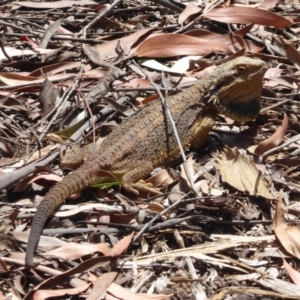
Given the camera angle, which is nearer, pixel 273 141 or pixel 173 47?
pixel 273 141

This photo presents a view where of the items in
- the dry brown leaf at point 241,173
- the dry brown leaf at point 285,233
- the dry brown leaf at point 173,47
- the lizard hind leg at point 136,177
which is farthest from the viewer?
the dry brown leaf at point 173,47

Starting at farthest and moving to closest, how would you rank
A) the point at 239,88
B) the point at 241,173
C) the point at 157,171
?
the point at 239,88 < the point at 157,171 < the point at 241,173

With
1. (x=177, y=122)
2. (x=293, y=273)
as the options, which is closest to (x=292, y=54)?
(x=177, y=122)

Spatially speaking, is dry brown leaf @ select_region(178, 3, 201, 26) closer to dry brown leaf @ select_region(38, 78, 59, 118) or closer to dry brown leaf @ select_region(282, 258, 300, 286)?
dry brown leaf @ select_region(38, 78, 59, 118)

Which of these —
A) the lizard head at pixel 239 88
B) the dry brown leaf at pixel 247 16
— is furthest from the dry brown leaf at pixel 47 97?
the dry brown leaf at pixel 247 16

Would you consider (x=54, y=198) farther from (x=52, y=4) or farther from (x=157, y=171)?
(x=52, y=4)

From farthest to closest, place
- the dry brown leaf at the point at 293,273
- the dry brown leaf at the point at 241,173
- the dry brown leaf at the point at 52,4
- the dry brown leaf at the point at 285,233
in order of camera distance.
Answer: the dry brown leaf at the point at 52,4 < the dry brown leaf at the point at 241,173 < the dry brown leaf at the point at 285,233 < the dry brown leaf at the point at 293,273

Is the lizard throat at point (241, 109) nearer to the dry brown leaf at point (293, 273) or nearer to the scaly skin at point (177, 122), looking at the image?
the scaly skin at point (177, 122)

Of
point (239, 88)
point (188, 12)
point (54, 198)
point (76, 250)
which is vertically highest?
point (188, 12)
